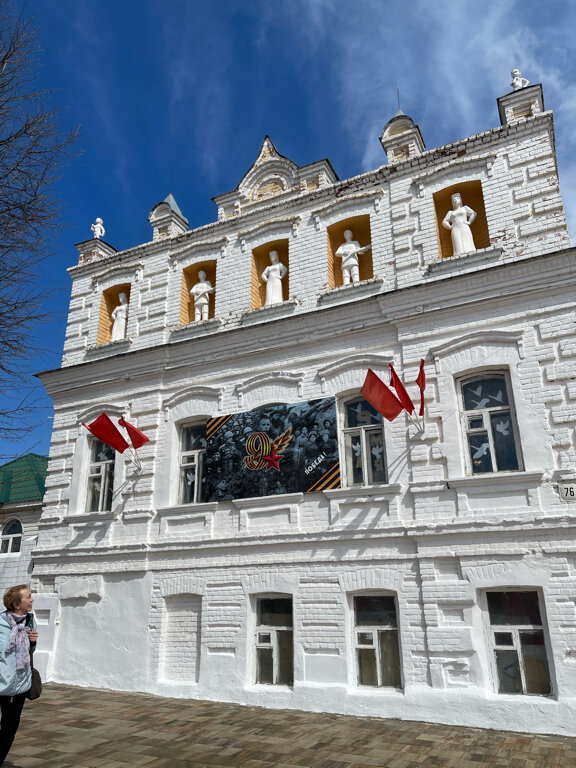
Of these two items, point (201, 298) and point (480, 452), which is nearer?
point (480, 452)

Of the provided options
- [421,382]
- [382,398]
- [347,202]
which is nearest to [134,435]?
[382,398]

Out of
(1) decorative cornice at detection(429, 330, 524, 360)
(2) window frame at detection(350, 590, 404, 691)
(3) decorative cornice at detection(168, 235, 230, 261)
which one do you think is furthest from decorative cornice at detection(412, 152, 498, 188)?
(2) window frame at detection(350, 590, 404, 691)

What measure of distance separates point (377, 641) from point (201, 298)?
770 cm

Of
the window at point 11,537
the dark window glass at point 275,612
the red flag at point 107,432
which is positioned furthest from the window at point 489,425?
the window at point 11,537

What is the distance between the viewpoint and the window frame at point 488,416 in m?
8.64

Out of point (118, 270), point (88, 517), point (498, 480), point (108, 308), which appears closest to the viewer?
point (498, 480)

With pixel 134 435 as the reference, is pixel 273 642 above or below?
below

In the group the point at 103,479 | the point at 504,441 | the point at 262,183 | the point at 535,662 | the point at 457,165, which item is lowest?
the point at 535,662

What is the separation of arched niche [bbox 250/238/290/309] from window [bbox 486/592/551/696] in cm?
709

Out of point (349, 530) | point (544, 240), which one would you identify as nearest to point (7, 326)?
point (349, 530)

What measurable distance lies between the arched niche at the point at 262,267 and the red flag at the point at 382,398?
387cm

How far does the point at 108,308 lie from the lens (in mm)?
14258

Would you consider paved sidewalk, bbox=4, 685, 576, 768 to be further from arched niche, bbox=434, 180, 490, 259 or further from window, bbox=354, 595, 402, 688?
arched niche, bbox=434, 180, 490, 259

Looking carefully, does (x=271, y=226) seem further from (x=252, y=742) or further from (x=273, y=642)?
(x=252, y=742)
